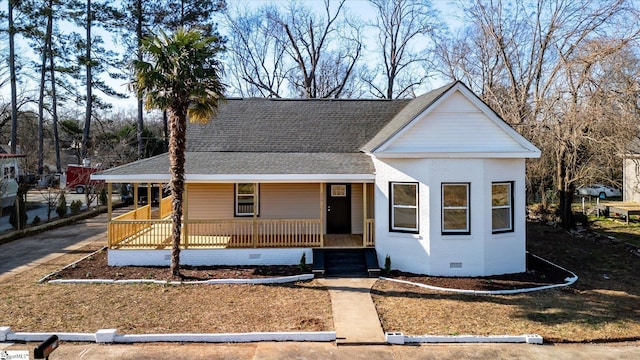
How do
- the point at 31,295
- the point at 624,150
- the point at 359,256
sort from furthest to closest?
the point at 624,150 < the point at 359,256 < the point at 31,295

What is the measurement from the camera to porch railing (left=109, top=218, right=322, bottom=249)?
14789mm

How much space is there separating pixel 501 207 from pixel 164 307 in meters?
10.5

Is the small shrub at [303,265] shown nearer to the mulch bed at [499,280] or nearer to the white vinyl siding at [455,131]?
the mulch bed at [499,280]

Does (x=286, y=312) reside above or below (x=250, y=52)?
below

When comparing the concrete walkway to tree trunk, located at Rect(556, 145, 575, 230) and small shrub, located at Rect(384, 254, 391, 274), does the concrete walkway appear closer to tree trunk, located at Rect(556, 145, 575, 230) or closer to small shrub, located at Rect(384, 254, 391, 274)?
small shrub, located at Rect(384, 254, 391, 274)

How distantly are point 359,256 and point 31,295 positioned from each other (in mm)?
9571

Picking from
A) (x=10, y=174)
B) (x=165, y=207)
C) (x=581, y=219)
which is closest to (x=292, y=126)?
(x=165, y=207)

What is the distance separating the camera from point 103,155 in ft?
118

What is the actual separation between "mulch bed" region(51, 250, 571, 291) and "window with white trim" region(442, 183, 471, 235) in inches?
62.7

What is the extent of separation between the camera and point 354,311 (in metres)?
10.5

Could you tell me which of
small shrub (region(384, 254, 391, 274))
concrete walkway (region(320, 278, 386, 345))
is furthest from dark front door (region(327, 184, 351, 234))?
concrete walkway (region(320, 278, 386, 345))

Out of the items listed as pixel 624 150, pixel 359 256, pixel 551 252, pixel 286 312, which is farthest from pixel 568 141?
pixel 286 312

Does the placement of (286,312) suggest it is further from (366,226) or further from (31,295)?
(31,295)

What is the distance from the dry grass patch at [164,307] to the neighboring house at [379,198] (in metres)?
2.56
